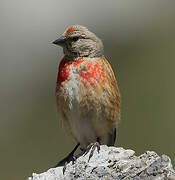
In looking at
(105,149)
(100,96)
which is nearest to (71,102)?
(100,96)

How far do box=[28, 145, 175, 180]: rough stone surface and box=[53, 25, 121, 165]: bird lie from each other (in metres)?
0.77

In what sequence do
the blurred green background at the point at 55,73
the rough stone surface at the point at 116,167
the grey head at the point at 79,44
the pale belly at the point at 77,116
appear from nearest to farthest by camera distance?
the rough stone surface at the point at 116,167, the pale belly at the point at 77,116, the grey head at the point at 79,44, the blurred green background at the point at 55,73

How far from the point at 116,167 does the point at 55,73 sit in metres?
12.5

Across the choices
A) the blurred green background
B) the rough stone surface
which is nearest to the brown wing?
the rough stone surface

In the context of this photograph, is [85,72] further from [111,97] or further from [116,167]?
[116,167]

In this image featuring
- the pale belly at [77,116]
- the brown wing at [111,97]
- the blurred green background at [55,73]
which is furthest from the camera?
the blurred green background at [55,73]

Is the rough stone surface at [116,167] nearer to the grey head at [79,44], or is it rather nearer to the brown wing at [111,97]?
the brown wing at [111,97]

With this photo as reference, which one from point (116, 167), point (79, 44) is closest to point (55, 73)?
point (79, 44)

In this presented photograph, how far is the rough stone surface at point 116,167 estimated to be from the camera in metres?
6.39

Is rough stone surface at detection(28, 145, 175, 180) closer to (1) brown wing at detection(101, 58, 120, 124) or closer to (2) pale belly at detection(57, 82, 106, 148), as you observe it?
(2) pale belly at detection(57, 82, 106, 148)

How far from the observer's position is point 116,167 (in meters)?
6.81

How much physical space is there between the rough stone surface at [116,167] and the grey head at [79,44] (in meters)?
1.56

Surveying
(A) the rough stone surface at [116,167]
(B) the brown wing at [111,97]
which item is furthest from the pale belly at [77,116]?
(A) the rough stone surface at [116,167]

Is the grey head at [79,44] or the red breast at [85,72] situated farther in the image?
the grey head at [79,44]
